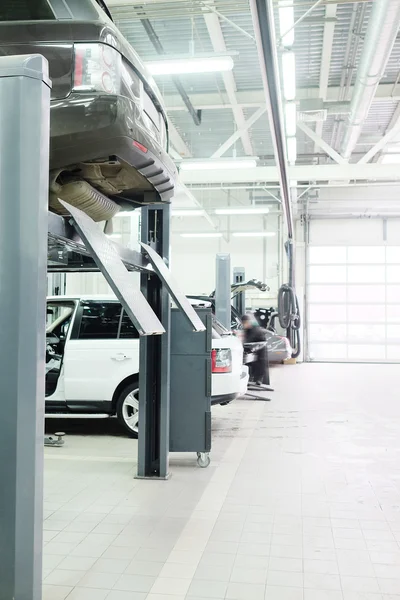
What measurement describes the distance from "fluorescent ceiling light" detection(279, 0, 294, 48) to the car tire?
4.18 meters

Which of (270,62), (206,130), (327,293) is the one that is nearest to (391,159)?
(206,130)

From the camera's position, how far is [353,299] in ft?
63.2

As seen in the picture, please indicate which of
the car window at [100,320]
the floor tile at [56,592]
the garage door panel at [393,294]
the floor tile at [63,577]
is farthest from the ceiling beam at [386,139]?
the floor tile at [56,592]

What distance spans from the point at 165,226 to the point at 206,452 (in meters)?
2.06

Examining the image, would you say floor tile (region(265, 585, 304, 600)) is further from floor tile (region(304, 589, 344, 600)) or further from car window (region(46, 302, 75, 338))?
car window (region(46, 302, 75, 338))

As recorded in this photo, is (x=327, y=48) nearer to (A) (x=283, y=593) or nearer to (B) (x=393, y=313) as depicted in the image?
(A) (x=283, y=593)

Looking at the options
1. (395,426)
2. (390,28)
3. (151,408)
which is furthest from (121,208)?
(395,426)

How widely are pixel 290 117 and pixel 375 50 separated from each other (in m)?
2.02

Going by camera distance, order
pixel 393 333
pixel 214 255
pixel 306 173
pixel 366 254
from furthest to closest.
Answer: pixel 214 255 → pixel 366 254 → pixel 393 333 → pixel 306 173

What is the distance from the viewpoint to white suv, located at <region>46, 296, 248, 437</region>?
20.8 ft

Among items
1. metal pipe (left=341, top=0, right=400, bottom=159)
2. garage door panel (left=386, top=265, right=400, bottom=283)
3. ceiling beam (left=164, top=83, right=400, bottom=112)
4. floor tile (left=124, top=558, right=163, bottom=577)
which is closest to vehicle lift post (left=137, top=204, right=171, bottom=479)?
floor tile (left=124, top=558, right=163, bottom=577)

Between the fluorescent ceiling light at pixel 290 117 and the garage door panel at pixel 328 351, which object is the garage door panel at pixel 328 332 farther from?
the fluorescent ceiling light at pixel 290 117

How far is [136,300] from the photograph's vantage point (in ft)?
8.87

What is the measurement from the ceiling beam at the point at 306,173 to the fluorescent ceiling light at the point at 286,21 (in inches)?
200
